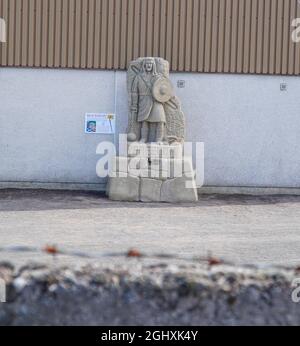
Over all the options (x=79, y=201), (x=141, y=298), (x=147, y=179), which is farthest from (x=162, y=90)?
(x=141, y=298)

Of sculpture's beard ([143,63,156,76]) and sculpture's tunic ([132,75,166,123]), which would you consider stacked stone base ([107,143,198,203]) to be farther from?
sculpture's beard ([143,63,156,76])

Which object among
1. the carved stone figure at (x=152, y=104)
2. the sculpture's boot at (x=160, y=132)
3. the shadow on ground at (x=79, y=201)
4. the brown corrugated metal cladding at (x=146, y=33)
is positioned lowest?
the shadow on ground at (x=79, y=201)

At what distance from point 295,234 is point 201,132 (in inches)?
239

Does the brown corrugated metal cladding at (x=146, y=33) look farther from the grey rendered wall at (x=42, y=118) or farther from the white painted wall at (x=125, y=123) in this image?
the grey rendered wall at (x=42, y=118)

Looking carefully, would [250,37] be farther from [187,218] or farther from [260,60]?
[187,218]

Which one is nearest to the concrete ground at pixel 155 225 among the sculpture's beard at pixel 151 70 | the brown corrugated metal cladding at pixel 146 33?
the sculpture's beard at pixel 151 70

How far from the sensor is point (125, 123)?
69.3ft

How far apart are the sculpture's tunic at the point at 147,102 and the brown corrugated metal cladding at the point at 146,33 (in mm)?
1294

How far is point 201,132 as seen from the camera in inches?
835

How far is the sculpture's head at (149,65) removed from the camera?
1967 cm

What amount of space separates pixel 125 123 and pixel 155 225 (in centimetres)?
535

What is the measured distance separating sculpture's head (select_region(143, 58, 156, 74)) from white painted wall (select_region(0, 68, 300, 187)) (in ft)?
4.41

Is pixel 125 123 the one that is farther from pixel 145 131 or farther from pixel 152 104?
pixel 152 104
